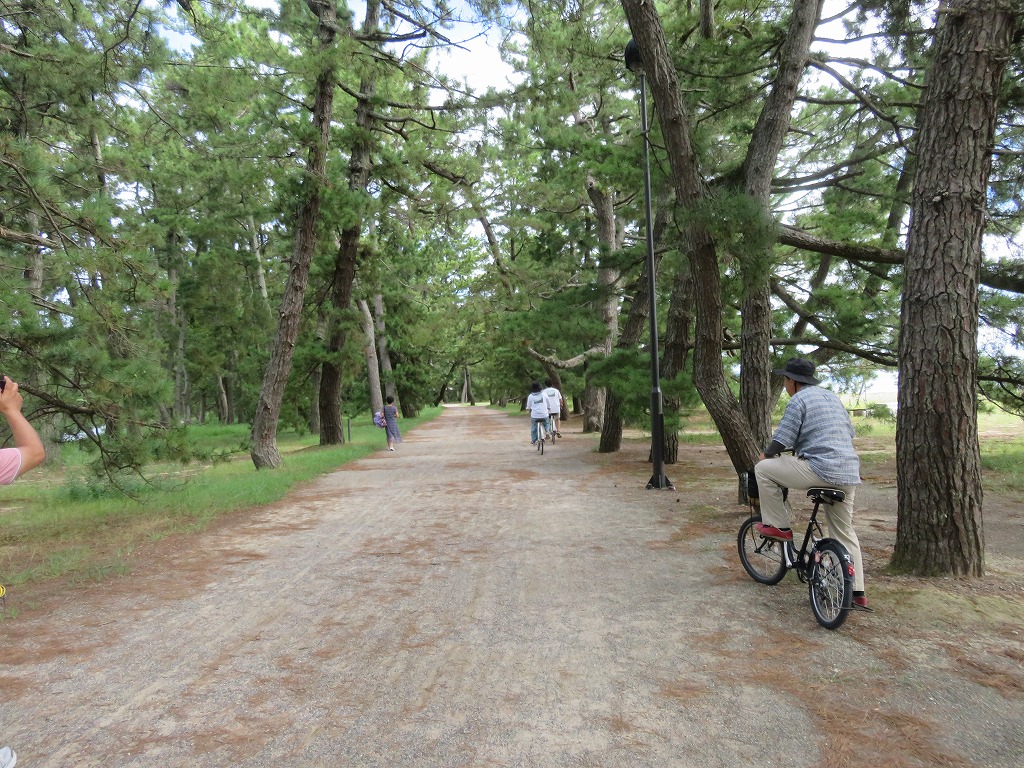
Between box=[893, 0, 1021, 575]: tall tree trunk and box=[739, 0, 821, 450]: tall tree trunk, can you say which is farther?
box=[739, 0, 821, 450]: tall tree trunk

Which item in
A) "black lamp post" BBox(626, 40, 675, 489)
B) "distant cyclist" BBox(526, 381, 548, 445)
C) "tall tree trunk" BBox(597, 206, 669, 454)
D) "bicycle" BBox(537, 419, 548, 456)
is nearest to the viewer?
"black lamp post" BBox(626, 40, 675, 489)

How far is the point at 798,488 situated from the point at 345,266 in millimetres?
16111

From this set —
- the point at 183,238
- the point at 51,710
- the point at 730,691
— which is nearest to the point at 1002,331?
the point at 730,691

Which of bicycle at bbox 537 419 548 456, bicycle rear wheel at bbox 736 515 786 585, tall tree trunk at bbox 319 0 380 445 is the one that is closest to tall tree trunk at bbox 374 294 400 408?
tall tree trunk at bbox 319 0 380 445

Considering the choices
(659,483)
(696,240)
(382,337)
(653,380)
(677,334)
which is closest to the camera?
(696,240)

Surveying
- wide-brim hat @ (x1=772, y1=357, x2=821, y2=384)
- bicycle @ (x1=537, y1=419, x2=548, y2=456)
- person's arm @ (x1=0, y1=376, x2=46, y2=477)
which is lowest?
bicycle @ (x1=537, y1=419, x2=548, y2=456)

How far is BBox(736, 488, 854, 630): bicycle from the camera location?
411cm

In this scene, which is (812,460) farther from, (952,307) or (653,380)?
(653,380)

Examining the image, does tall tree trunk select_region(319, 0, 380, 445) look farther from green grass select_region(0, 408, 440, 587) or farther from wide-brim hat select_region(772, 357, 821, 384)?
wide-brim hat select_region(772, 357, 821, 384)

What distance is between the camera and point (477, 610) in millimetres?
4699

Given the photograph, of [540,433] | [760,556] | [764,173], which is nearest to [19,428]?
[760,556]

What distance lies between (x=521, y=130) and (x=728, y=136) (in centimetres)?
454

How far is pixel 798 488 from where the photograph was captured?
462 centimetres

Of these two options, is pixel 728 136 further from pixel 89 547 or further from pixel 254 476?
pixel 89 547
